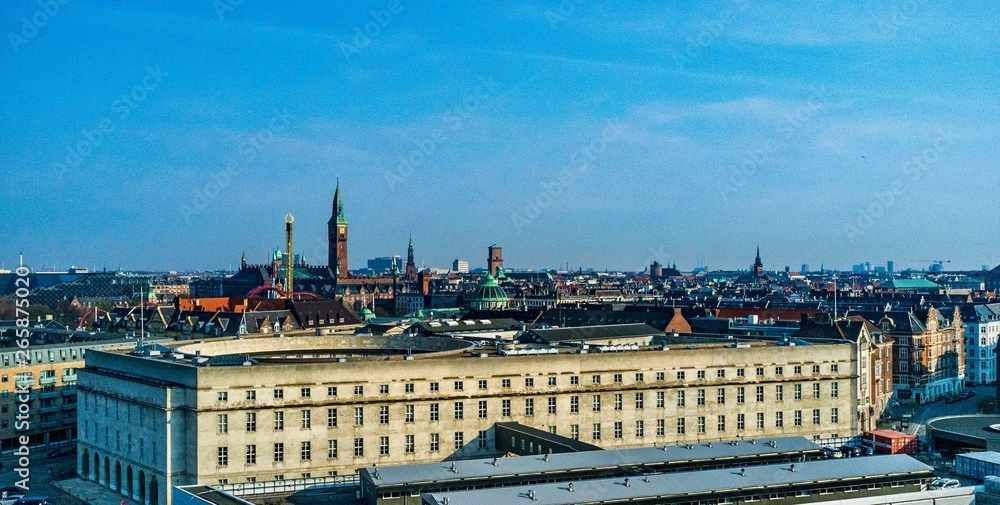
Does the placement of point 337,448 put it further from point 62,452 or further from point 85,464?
point 62,452

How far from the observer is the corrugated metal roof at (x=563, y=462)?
66.1 meters

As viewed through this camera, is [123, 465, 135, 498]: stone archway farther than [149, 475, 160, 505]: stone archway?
Yes

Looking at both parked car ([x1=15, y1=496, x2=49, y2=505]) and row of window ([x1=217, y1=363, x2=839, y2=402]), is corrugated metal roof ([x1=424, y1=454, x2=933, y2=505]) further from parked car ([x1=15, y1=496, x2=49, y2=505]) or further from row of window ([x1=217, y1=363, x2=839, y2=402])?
parked car ([x1=15, y1=496, x2=49, y2=505])

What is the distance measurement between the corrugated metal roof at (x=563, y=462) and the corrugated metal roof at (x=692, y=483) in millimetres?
5537

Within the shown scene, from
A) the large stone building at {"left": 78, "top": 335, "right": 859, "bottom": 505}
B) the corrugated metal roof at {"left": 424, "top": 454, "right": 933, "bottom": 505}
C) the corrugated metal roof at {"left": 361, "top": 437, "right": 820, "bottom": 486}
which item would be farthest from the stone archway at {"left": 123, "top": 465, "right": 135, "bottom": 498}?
the corrugated metal roof at {"left": 424, "top": 454, "right": 933, "bottom": 505}

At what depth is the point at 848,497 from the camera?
6562 cm

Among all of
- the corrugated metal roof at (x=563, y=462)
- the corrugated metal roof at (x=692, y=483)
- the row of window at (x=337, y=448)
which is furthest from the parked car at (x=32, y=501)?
the corrugated metal roof at (x=692, y=483)

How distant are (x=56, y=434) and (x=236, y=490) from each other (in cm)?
4858

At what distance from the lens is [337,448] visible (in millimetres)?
82875

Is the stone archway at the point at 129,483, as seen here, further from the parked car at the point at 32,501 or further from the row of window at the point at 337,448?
the row of window at the point at 337,448

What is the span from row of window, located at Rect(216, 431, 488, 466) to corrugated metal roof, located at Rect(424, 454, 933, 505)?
2470 cm

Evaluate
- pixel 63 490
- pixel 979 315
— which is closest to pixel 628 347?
pixel 63 490

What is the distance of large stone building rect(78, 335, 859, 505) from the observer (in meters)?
80.2

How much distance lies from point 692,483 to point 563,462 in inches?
384
